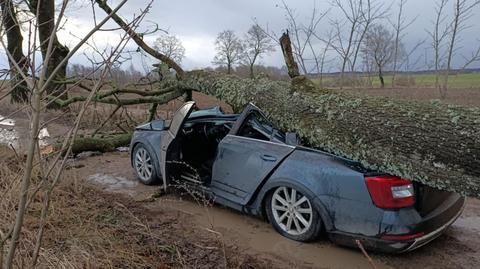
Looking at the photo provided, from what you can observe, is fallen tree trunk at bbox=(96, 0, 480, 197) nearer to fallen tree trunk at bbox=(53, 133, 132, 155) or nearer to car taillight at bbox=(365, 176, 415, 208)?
car taillight at bbox=(365, 176, 415, 208)

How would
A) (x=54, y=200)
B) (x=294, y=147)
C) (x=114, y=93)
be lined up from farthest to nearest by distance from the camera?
(x=114, y=93)
(x=54, y=200)
(x=294, y=147)

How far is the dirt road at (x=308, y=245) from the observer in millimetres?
3945

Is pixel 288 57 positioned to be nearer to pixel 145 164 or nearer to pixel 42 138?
pixel 145 164

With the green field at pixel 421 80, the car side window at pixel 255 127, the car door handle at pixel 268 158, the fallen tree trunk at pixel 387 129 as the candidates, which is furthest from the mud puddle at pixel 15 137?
the green field at pixel 421 80

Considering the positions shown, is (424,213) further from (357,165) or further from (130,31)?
(130,31)

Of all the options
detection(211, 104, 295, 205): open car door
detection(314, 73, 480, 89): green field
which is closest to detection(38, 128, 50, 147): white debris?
detection(211, 104, 295, 205): open car door

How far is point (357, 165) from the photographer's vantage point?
4059mm

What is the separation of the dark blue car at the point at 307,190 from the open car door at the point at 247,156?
1 centimetres

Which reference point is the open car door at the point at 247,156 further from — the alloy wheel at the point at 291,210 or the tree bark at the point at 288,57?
the tree bark at the point at 288,57

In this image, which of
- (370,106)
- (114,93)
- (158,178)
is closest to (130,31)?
(370,106)

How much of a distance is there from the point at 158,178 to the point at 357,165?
336cm

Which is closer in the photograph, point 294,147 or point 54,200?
point 294,147

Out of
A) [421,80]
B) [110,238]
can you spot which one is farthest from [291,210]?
[421,80]

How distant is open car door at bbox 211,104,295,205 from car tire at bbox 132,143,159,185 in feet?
5.01
